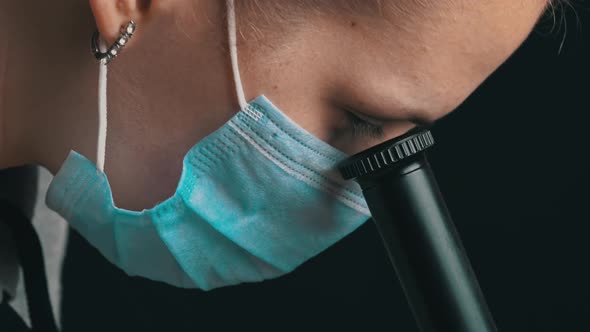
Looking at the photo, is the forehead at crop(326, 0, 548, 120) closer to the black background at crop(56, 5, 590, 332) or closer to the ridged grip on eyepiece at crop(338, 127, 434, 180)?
the ridged grip on eyepiece at crop(338, 127, 434, 180)

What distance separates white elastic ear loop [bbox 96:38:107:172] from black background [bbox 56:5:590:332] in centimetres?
43

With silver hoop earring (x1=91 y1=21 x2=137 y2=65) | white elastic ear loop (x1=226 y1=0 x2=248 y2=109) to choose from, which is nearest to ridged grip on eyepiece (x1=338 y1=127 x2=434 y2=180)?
white elastic ear loop (x1=226 y1=0 x2=248 y2=109)

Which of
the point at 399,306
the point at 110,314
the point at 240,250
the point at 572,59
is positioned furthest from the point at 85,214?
the point at 572,59

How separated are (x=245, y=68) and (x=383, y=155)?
14cm

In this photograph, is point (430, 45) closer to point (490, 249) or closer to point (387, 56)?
point (387, 56)

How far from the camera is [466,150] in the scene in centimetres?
111

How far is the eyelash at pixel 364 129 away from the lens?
27.2 inches

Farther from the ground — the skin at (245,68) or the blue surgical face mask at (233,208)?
the skin at (245,68)

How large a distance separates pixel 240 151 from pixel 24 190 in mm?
435

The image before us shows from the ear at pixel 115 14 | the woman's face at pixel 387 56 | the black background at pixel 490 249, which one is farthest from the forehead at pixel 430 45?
the black background at pixel 490 249

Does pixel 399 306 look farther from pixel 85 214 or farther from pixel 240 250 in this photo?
pixel 85 214

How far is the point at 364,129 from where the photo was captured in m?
0.70

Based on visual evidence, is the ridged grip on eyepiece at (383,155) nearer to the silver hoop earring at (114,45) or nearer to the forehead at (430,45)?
the forehead at (430,45)

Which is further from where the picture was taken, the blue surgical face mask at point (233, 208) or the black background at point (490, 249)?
the black background at point (490, 249)
